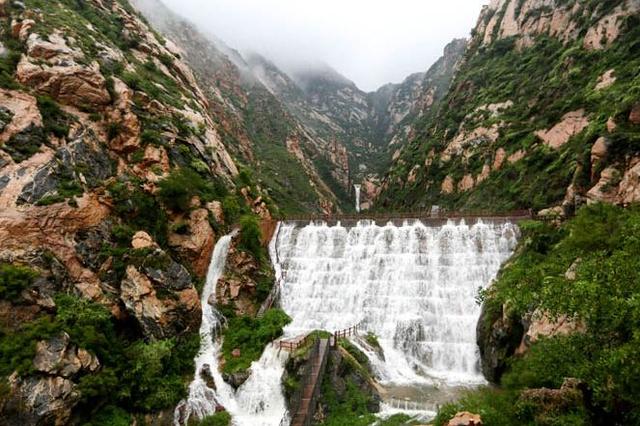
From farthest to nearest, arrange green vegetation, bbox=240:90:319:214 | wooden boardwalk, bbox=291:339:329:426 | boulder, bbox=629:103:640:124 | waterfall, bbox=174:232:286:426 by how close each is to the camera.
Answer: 1. green vegetation, bbox=240:90:319:214
2. boulder, bbox=629:103:640:124
3. waterfall, bbox=174:232:286:426
4. wooden boardwalk, bbox=291:339:329:426

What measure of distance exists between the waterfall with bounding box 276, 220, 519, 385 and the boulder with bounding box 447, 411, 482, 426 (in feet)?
37.9

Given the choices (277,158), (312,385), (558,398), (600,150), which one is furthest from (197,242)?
(277,158)

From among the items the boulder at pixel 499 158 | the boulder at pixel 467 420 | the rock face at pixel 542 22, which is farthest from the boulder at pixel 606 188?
the rock face at pixel 542 22

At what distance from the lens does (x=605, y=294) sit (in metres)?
8.22

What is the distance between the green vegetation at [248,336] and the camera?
22297mm

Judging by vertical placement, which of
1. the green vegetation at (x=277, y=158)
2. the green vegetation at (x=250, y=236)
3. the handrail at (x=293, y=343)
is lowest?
the handrail at (x=293, y=343)

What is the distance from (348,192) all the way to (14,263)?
108 m

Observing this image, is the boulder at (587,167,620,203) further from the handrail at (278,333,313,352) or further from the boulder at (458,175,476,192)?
the boulder at (458,175,476,192)

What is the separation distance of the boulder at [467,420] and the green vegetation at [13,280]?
18.5 metres

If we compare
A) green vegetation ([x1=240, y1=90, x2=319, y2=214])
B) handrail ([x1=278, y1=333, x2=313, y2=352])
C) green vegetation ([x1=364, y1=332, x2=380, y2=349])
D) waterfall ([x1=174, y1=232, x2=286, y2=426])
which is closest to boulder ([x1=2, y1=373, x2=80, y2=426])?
waterfall ([x1=174, y1=232, x2=286, y2=426])

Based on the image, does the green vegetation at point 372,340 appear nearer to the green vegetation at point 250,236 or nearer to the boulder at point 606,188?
the green vegetation at point 250,236

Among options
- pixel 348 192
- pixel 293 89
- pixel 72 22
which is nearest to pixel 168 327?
pixel 72 22

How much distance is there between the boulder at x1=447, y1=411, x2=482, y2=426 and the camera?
1088 cm

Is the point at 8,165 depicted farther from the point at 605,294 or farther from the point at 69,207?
the point at 605,294
